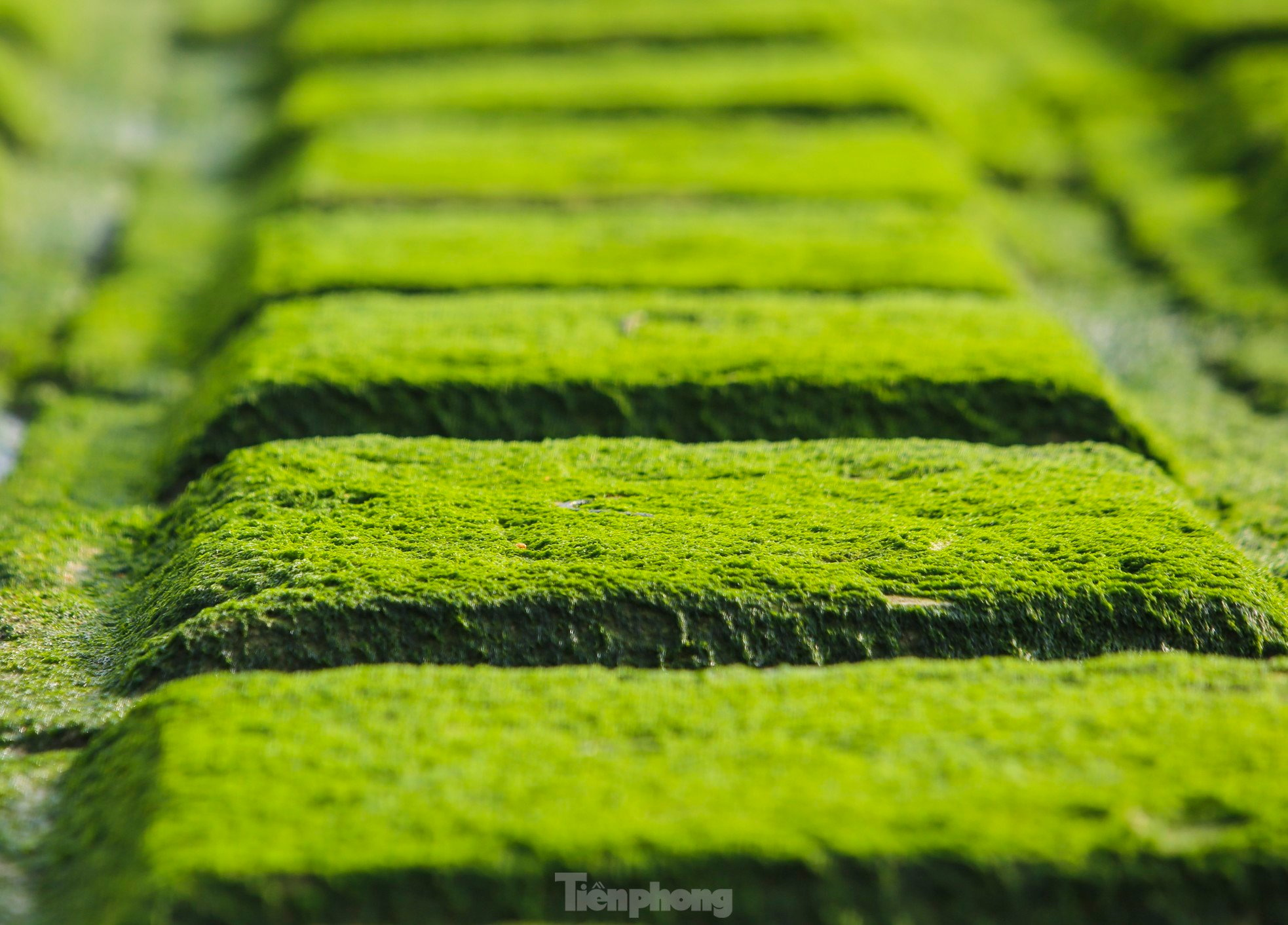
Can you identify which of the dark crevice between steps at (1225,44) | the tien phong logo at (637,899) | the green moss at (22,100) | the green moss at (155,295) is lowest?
the tien phong logo at (637,899)

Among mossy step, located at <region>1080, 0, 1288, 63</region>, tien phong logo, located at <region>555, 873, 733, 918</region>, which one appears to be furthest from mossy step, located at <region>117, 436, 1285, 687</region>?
mossy step, located at <region>1080, 0, 1288, 63</region>

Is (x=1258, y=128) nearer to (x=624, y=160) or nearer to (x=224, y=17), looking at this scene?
(x=624, y=160)

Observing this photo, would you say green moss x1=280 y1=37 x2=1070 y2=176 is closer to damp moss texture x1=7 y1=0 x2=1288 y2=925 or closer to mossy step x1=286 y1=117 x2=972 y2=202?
damp moss texture x1=7 y1=0 x2=1288 y2=925

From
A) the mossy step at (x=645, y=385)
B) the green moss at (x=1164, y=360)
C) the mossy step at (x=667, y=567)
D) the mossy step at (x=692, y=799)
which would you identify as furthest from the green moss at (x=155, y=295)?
the green moss at (x=1164, y=360)

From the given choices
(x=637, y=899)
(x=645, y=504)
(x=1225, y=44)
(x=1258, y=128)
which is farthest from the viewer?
(x=1225, y=44)

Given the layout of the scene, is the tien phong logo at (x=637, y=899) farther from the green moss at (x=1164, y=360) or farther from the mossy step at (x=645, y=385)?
the green moss at (x=1164, y=360)

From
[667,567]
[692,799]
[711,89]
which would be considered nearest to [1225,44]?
[711,89]
